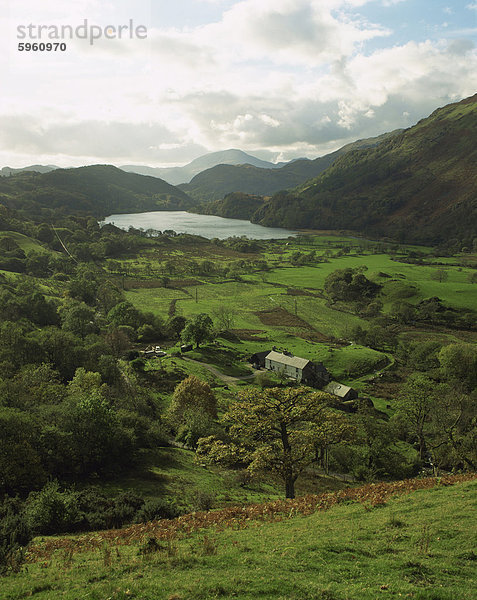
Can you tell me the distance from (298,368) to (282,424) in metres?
43.6

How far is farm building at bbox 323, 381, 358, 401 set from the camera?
58.1 m

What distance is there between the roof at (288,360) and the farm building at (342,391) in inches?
261

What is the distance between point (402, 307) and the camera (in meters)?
108

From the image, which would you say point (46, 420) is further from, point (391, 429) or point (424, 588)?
point (391, 429)

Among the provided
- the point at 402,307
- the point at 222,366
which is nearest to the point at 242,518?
the point at 222,366

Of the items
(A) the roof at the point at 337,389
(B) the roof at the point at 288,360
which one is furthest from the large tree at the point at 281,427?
(B) the roof at the point at 288,360

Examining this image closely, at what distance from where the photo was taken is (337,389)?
59.7 metres

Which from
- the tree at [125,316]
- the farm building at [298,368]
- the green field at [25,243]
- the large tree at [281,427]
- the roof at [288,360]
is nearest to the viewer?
the large tree at [281,427]

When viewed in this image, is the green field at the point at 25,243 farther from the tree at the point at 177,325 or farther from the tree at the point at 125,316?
the tree at the point at 177,325

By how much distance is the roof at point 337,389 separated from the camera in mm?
58469

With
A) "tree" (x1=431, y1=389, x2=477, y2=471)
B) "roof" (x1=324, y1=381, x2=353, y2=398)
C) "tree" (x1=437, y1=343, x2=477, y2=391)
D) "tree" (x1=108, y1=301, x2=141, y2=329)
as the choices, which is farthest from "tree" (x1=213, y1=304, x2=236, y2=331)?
"tree" (x1=431, y1=389, x2=477, y2=471)

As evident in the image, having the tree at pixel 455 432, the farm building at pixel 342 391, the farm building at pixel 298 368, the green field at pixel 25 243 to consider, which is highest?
the green field at pixel 25 243

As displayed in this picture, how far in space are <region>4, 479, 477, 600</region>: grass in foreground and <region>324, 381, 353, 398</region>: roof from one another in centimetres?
4192

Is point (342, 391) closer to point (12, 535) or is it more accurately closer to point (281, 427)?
point (281, 427)
